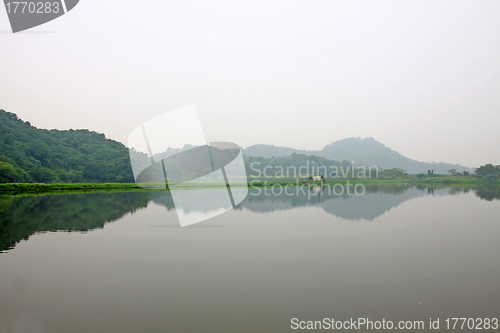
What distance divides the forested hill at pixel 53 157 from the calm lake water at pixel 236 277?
2240 inches

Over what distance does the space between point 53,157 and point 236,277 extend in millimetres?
84083

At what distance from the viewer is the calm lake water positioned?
4660mm

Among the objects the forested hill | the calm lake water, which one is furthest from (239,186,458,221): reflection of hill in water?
the forested hill

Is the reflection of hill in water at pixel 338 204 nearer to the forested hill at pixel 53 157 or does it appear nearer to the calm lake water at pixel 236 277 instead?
the calm lake water at pixel 236 277

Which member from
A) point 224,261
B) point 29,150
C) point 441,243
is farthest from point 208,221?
point 29,150

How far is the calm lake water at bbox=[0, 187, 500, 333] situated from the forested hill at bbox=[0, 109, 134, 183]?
56894mm

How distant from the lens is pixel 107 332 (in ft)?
13.6

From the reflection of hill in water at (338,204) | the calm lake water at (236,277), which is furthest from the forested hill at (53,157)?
the calm lake water at (236,277)

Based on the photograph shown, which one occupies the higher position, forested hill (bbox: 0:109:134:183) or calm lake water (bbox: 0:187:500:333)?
forested hill (bbox: 0:109:134:183)

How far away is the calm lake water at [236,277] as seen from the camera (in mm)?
4660

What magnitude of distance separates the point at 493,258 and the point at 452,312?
5052mm

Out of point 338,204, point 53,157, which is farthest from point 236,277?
point 53,157

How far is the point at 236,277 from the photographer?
637 cm

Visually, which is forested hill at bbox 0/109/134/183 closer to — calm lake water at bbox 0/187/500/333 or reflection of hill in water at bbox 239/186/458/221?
reflection of hill in water at bbox 239/186/458/221
